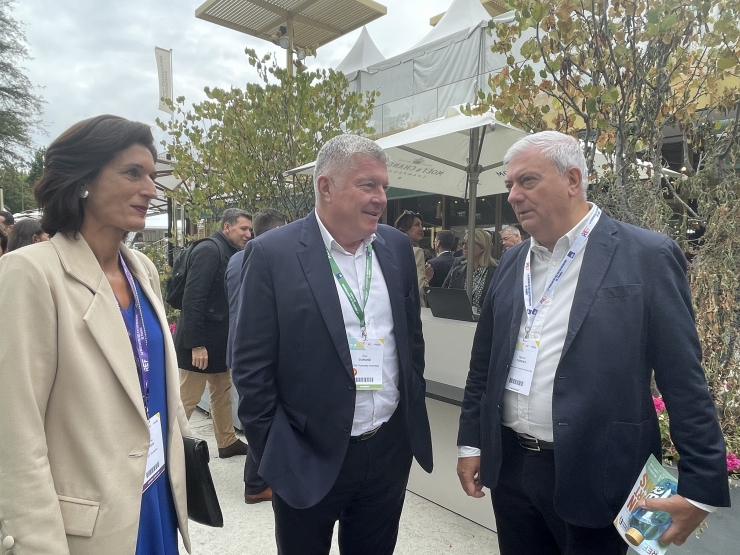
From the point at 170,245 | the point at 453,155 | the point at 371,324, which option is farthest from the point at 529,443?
the point at 170,245

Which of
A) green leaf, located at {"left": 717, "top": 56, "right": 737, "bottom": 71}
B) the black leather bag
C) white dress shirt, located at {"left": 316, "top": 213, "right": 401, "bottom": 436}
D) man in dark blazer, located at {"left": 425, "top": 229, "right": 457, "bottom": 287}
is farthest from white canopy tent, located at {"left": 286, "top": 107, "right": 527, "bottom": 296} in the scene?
the black leather bag

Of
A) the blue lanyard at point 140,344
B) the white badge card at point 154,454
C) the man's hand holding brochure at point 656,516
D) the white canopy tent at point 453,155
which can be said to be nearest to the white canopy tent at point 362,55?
the white canopy tent at point 453,155

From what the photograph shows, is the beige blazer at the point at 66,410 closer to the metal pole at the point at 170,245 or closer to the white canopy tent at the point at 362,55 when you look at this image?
the metal pole at the point at 170,245

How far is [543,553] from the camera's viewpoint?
1878 mm

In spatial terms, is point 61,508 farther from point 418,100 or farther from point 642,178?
point 418,100

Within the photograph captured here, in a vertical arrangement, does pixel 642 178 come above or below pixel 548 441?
above

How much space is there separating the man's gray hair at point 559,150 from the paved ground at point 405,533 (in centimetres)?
235

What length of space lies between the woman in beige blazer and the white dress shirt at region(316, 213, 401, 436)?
647 mm

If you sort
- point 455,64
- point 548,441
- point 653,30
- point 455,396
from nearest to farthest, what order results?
point 548,441, point 653,30, point 455,396, point 455,64

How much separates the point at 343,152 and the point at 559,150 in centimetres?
77

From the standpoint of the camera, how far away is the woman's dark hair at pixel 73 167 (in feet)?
4.81

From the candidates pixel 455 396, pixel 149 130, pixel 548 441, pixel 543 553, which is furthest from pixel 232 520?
pixel 149 130

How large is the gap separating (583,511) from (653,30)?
2.32 metres

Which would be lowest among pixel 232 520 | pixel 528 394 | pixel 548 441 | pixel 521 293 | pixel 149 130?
pixel 232 520
